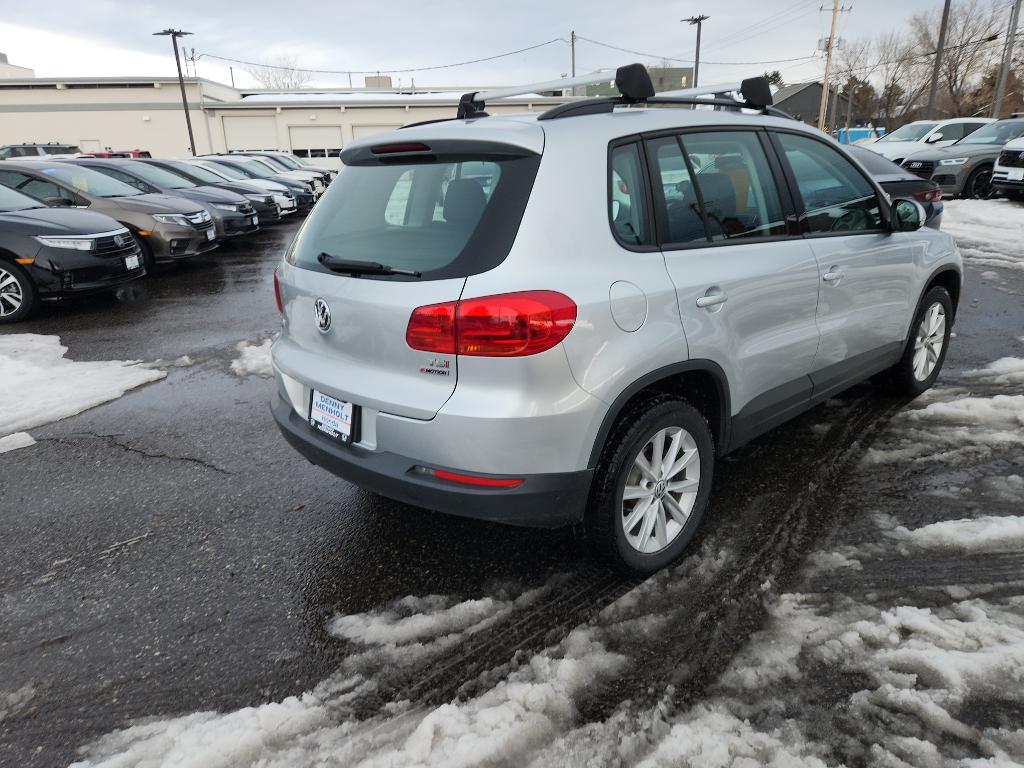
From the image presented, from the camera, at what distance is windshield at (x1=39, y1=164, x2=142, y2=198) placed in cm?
971

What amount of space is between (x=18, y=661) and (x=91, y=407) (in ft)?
9.34

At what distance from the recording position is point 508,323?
7.59 ft

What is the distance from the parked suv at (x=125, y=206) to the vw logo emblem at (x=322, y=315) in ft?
25.2

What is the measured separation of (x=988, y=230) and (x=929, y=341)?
9.58 metres

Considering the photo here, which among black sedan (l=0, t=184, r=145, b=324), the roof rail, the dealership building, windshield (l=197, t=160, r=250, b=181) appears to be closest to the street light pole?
the dealership building

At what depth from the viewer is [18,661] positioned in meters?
2.57

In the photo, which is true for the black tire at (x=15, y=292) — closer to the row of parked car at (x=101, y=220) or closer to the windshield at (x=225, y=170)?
the row of parked car at (x=101, y=220)

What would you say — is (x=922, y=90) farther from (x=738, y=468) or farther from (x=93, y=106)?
(x=738, y=468)

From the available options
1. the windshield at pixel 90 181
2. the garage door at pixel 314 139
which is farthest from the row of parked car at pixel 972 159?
the garage door at pixel 314 139

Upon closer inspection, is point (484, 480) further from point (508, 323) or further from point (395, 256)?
point (395, 256)

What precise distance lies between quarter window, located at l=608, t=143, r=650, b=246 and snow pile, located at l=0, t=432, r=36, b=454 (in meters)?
3.90

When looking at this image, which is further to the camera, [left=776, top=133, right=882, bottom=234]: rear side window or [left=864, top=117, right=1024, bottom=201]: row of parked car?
[left=864, top=117, right=1024, bottom=201]: row of parked car

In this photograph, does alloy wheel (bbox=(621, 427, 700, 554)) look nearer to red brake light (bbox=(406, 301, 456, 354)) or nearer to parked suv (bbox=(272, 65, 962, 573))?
parked suv (bbox=(272, 65, 962, 573))

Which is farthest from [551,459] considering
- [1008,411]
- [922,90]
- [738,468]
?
[922,90]
